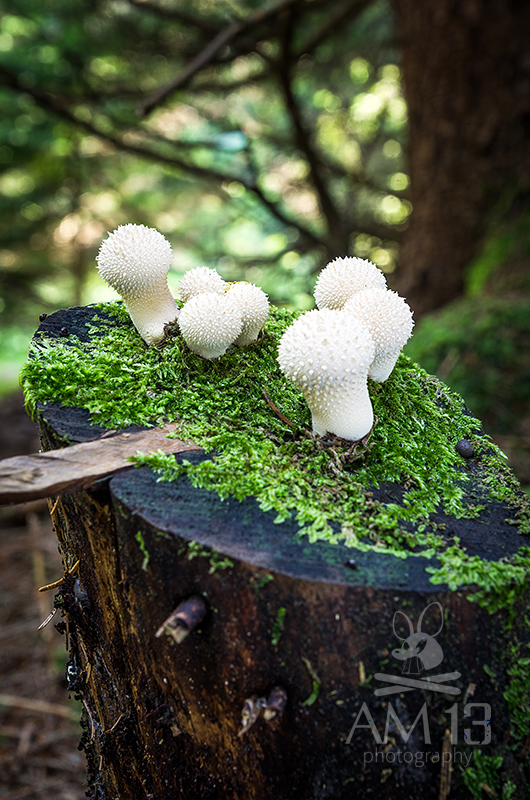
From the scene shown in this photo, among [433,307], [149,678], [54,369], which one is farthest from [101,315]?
[433,307]

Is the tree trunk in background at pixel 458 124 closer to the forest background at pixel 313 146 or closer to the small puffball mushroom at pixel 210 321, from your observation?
the forest background at pixel 313 146

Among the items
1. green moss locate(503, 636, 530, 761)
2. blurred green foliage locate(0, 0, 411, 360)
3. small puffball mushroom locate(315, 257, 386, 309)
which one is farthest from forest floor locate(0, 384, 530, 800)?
blurred green foliage locate(0, 0, 411, 360)

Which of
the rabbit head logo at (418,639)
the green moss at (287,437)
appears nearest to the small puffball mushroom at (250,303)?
the green moss at (287,437)

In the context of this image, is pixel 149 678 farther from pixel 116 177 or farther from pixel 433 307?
pixel 116 177

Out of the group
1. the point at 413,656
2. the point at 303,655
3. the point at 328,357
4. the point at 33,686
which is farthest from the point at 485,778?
the point at 33,686

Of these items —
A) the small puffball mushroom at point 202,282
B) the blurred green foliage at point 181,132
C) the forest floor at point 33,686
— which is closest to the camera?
the small puffball mushroom at point 202,282

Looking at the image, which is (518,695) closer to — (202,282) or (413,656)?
(413,656)
